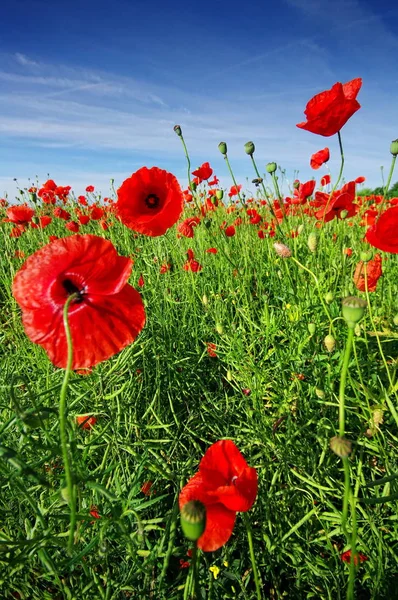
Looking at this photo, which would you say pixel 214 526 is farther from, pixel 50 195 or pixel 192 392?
pixel 50 195

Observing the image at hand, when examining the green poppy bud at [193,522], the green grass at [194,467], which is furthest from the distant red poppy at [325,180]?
the green poppy bud at [193,522]

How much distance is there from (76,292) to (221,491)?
0.48 metres

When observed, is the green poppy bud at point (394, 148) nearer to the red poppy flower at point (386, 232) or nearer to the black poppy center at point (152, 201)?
the red poppy flower at point (386, 232)

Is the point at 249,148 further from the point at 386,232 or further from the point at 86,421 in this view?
the point at 86,421

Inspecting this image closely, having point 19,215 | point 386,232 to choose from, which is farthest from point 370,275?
point 19,215

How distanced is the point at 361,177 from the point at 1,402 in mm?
4878

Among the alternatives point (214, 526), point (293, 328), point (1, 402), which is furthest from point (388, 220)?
point (1, 402)

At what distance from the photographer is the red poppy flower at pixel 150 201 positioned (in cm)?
138

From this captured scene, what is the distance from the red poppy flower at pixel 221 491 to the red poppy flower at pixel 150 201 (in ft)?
2.68

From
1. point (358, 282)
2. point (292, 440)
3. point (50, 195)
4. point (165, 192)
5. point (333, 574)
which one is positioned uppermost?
point (50, 195)

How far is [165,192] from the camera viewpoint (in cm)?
155

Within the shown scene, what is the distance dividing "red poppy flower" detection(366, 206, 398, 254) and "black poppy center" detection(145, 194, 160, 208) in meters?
0.86

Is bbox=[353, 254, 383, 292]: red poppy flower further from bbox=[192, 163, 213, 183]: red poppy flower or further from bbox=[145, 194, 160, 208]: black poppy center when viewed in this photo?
bbox=[192, 163, 213, 183]: red poppy flower

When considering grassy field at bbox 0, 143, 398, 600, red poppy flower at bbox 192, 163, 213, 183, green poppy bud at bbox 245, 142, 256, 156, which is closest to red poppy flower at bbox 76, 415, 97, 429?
grassy field at bbox 0, 143, 398, 600
